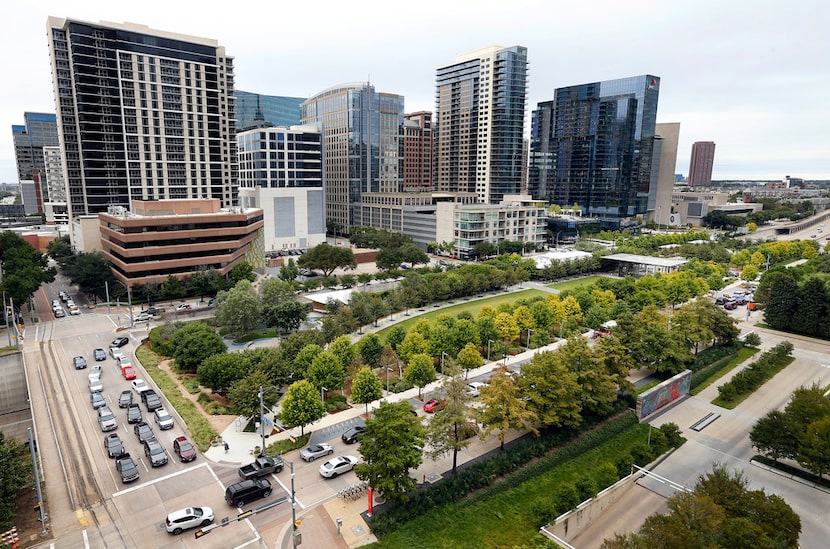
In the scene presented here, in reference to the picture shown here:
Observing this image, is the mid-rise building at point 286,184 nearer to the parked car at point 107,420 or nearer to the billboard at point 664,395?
the parked car at point 107,420

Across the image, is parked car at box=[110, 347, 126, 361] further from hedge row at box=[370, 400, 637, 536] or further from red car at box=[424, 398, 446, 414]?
hedge row at box=[370, 400, 637, 536]

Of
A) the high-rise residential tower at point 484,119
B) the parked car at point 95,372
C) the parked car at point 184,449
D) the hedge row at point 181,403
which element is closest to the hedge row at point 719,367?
the hedge row at point 181,403

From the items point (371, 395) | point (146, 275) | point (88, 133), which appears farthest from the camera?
point (88, 133)

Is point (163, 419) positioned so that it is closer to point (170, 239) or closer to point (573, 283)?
point (170, 239)

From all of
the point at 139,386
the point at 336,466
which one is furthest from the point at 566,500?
the point at 139,386

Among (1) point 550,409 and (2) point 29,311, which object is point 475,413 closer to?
(1) point 550,409

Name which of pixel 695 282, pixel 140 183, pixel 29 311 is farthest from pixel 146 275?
pixel 695 282

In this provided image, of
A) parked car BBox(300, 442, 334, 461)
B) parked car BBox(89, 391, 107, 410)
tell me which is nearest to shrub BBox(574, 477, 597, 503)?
parked car BBox(300, 442, 334, 461)
